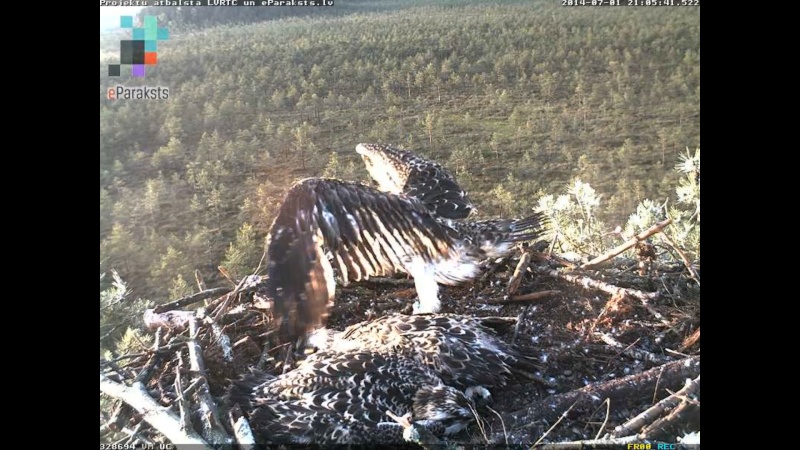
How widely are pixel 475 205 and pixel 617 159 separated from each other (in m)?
0.90

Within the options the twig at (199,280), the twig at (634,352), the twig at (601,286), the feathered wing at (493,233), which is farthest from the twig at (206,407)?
the twig at (634,352)

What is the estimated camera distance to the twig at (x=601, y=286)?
11.6 feet

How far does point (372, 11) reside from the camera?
381 centimetres

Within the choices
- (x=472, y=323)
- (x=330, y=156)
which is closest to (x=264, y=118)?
(x=330, y=156)

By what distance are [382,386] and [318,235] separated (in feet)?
2.73

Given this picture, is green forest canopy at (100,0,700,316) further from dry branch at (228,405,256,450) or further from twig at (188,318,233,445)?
dry branch at (228,405,256,450)

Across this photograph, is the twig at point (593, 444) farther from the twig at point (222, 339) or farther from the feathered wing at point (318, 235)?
the twig at point (222, 339)

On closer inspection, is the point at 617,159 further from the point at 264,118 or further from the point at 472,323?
the point at 264,118

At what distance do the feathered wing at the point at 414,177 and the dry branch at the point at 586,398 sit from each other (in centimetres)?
116

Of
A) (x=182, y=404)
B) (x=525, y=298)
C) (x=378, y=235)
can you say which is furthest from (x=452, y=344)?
(x=182, y=404)

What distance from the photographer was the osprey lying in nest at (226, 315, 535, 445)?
10.2 ft

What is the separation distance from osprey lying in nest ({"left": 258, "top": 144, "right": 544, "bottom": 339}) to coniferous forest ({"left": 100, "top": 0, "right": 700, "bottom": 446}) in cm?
13

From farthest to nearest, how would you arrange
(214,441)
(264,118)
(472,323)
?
(264,118), (472,323), (214,441)

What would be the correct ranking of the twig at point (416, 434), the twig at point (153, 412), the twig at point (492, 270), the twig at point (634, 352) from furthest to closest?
the twig at point (492, 270)
the twig at point (634, 352)
the twig at point (153, 412)
the twig at point (416, 434)
